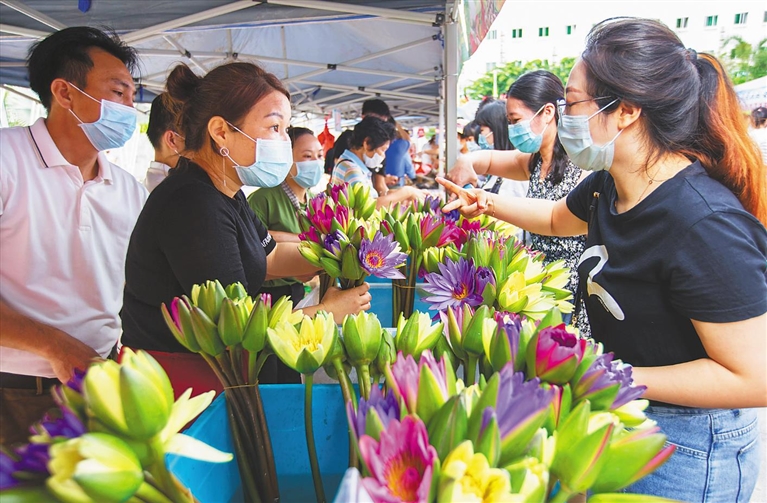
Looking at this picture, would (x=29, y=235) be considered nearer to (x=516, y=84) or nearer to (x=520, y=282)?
(x=520, y=282)

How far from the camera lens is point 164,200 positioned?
1.40 meters

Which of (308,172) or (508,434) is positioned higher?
(508,434)

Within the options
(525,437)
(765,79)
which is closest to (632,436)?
(525,437)

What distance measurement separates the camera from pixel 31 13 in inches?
133

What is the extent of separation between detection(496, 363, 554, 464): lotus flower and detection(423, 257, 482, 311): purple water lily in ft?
2.00

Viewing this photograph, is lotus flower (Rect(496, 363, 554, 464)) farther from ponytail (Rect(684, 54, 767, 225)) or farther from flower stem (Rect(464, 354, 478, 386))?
ponytail (Rect(684, 54, 767, 225))

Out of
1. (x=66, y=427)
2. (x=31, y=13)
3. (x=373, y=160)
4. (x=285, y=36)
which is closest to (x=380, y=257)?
(x=66, y=427)

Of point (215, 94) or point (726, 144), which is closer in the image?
point (726, 144)

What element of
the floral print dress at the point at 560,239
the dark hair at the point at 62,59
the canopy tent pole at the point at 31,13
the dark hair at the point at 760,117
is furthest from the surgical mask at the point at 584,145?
the dark hair at the point at 760,117

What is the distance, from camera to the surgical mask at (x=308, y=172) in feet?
9.91

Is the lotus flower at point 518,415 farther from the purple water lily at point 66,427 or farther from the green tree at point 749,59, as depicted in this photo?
the green tree at point 749,59

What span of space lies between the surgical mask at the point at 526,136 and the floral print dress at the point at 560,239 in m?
0.11

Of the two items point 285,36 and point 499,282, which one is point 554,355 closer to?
point 499,282

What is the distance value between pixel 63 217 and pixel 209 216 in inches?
25.8
